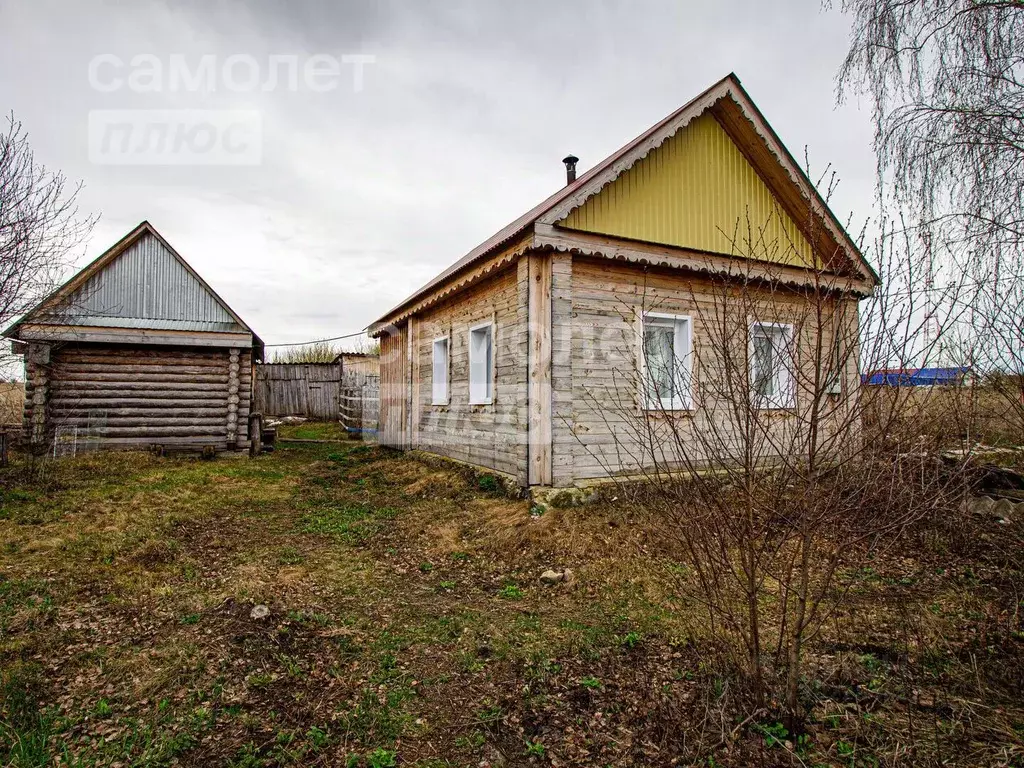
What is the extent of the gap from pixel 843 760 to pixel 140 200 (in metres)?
17.1

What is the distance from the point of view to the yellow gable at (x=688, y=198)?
26.3 feet

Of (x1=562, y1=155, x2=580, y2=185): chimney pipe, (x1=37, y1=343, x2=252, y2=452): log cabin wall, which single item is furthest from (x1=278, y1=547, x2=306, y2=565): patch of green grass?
(x1=562, y1=155, x2=580, y2=185): chimney pipe

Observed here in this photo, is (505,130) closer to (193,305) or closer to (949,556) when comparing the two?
(193,305)

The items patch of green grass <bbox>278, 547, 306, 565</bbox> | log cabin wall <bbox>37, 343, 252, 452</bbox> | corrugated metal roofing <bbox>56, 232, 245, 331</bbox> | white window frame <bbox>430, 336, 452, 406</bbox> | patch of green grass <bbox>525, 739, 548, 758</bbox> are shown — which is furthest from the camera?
corrugated metal roofing <bbox>56, 232, 245, 331</bbox>

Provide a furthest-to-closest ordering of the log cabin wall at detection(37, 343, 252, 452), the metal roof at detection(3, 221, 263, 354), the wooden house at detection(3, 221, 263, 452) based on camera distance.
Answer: the metal roof at detection(3, 221, 263, 354) < the log cabin wall at detection(37, 343, 252, 452) < the wooden house at detection(3, 221, 263, 452)

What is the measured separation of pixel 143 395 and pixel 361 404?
6.94 meters

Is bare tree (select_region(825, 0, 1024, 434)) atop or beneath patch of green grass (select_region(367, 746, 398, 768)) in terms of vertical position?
atop

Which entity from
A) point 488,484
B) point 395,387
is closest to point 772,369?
point 488,484

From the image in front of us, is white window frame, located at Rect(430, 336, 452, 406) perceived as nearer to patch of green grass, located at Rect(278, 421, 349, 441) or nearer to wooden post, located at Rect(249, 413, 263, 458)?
wooden post, located at Rect(249, 413, 263, 458)

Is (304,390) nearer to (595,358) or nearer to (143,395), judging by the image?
(143,395)

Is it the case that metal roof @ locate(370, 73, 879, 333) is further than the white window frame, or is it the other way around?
the white window frame

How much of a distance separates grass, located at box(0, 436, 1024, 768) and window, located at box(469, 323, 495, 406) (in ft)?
10.7

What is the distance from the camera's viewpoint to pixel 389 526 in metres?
7.29

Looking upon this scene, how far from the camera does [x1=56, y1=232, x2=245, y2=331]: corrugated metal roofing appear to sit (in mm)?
12422
